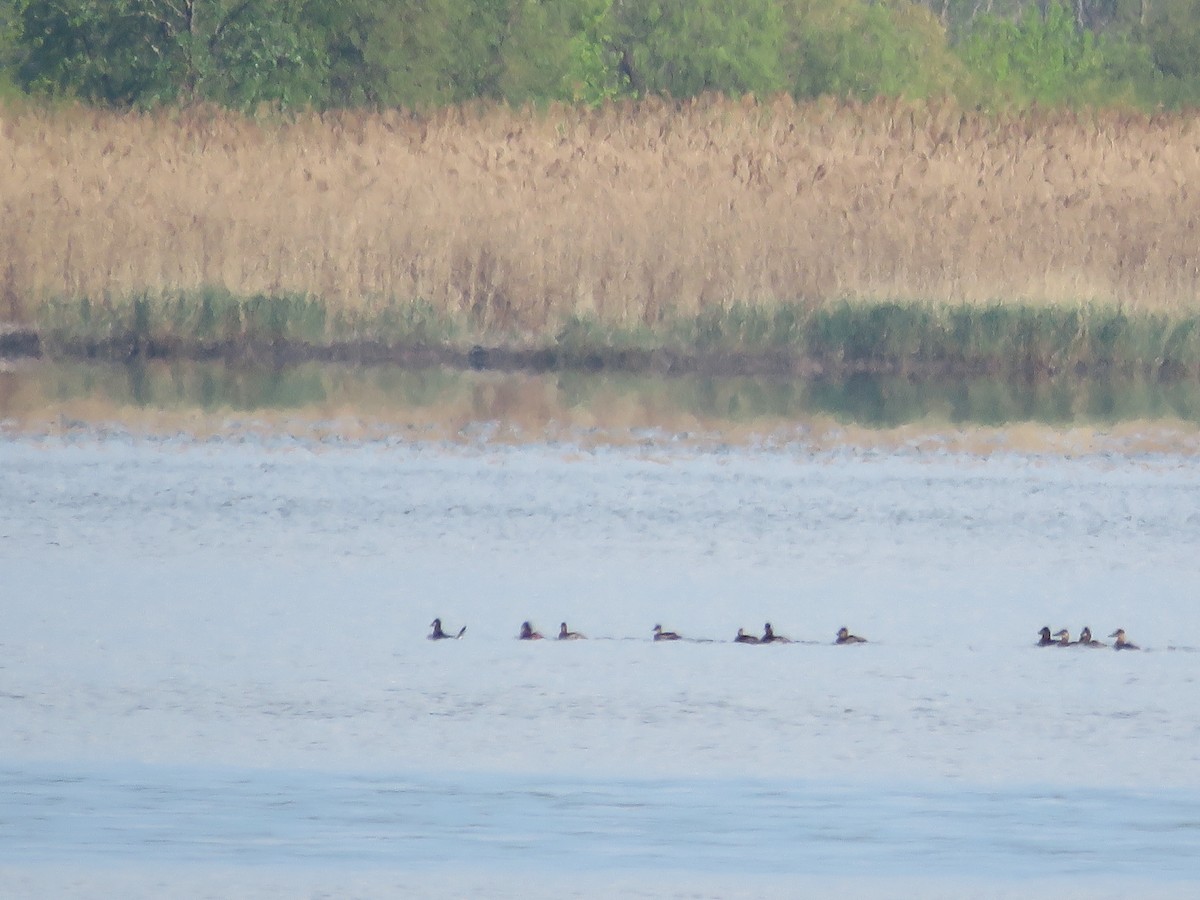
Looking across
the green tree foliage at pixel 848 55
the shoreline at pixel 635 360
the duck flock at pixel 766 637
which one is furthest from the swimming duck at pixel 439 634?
the green tree foliage at pixel 848 55

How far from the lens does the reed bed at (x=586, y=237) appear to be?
57.4 feet

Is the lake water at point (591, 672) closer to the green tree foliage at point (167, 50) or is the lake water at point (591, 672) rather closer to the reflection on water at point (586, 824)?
the reflection on water at point (586, 824)

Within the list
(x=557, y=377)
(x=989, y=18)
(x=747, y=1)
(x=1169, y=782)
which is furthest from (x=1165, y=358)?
(x=989, y=18)

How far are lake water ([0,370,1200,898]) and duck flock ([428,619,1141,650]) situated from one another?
0.06 meters

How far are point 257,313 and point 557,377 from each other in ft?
6.61

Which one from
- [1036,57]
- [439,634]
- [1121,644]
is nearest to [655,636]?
[439,634]

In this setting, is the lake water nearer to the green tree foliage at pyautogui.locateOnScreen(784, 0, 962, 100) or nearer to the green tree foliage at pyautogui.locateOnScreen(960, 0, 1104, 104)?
the green tree foliage at pyautogui.locateOnScreen(784, 0, 962, 100)

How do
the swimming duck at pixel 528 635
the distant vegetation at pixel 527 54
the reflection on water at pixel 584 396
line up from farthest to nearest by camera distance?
the distant vegetation at pixel 527 54 → the reflection on water at pixel 584 396 → the swimming duck at pixel 528 635

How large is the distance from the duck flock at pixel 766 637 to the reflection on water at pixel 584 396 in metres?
5.88

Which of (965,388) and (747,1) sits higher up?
(747,1)

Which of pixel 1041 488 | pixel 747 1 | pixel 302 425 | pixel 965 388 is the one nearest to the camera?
pixel 1041 488

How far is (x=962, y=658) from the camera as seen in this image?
9289mm

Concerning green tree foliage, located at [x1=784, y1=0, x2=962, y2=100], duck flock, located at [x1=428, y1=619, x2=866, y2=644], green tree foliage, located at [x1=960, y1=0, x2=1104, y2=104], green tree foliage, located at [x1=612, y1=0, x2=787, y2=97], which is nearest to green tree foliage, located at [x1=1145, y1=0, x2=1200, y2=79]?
green tree foliage, located at [x1=960, y1=0, x2=1104, y2=104]

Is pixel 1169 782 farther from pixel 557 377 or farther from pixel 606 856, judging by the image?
pixel 557 377
